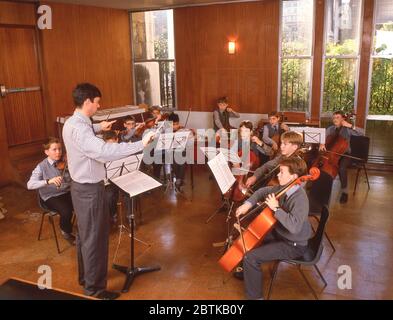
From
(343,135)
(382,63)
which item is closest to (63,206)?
(343,135)

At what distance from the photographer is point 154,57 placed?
Answer: 871cm

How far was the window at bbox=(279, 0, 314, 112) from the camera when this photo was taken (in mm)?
7105

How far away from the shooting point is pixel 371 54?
6.70m

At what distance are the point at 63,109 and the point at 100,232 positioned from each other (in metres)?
4.53

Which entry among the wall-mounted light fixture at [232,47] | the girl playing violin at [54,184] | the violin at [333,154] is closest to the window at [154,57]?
the wall-mounted light fixture at [232,47]

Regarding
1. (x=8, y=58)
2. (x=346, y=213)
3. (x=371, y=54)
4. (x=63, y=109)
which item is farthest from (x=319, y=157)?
(x=8, y=58)

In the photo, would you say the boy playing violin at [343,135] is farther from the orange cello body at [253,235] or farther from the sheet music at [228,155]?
the orange cello body at [253,235]

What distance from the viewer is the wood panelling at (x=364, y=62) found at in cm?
656

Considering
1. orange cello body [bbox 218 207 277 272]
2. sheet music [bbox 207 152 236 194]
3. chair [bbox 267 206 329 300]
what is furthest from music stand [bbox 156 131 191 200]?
chair [bbox 267 206 329 300]

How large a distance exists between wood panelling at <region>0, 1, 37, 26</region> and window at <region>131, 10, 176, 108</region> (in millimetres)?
2465

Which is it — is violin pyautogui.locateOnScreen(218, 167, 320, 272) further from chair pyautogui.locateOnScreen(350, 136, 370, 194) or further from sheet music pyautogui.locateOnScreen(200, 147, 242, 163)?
chair pyautogui.locateOnScreen(350, 136, 370, 194)

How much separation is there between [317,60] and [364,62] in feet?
2.49

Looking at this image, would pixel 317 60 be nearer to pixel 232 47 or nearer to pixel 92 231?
pixel 232 47
